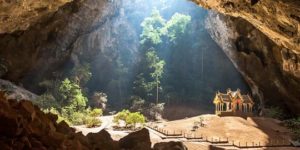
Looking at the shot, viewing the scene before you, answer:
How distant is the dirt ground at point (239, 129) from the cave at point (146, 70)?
11 centimetres

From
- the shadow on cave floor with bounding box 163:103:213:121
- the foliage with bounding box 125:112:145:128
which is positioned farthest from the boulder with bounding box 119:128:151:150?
the shadow on cave floor with bounding box 163:103:213:121

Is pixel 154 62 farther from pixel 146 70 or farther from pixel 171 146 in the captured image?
pixel 171 146

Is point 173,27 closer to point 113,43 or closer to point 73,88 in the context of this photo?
point 113,43

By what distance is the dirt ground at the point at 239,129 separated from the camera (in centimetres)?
2727

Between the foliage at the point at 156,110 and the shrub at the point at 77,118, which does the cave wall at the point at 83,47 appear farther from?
the foliage at the point at 156,110

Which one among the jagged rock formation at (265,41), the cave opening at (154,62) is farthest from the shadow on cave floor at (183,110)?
the jagged rock formation at (265,41)

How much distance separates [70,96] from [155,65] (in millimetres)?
15650

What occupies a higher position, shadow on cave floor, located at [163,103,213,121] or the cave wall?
the cave wall

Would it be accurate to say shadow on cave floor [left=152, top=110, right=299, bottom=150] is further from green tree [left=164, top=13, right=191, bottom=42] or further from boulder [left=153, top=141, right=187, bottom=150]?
green tree [left=164, top=13, right=191, bottom=42]

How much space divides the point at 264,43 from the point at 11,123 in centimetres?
2979

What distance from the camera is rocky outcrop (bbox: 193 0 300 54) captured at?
1409 centimetres

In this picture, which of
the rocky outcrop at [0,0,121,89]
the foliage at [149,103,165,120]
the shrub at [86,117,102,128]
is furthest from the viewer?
the foliage at [149,103,165,120]

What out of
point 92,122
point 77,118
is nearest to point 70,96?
point 77,118

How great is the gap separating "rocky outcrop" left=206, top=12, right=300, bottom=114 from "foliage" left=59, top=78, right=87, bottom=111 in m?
18.1
